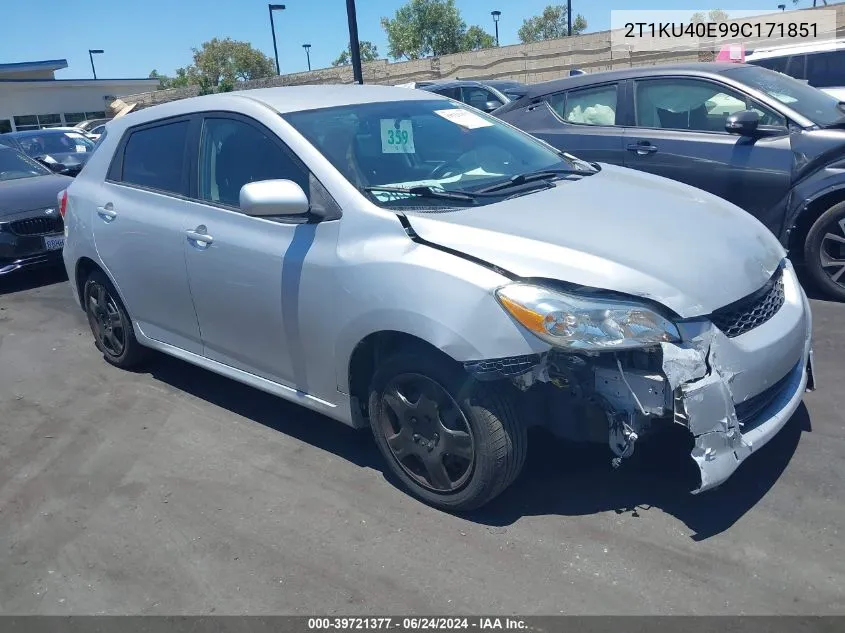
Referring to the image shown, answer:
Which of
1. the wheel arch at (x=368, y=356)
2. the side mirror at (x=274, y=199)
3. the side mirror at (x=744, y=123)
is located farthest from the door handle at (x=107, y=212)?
the side mirror at (x=744, y=123)

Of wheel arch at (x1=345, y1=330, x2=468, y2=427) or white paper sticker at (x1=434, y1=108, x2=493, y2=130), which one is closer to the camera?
wheel arch at (x1=345, y1=330, x2=468, y2=427)

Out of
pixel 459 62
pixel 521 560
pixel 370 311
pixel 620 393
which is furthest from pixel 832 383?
pixel 459 62

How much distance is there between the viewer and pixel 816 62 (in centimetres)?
1108

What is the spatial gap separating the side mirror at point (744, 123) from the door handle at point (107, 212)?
437 cm

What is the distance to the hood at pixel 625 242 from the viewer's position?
2.90 metres

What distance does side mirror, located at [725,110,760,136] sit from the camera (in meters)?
5.59

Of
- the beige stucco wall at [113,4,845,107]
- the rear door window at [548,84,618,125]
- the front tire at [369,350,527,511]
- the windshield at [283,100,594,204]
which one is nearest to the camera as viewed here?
the front tire at [369,350,527,511]

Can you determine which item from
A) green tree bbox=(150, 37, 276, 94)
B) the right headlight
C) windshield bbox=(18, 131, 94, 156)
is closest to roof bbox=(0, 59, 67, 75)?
green tree bbox=(150, 37, 276, 94)

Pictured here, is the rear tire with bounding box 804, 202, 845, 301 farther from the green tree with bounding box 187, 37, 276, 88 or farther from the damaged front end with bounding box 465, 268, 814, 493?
the green tree with bounding box 187, 37, 276, 88

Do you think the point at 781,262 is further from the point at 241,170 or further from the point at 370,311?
the point at 241,170

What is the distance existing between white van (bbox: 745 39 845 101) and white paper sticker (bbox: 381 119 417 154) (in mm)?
9206

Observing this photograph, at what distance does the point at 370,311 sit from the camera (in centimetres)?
323

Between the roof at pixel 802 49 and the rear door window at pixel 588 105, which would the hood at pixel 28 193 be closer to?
the rear door window at pixel 588 105
